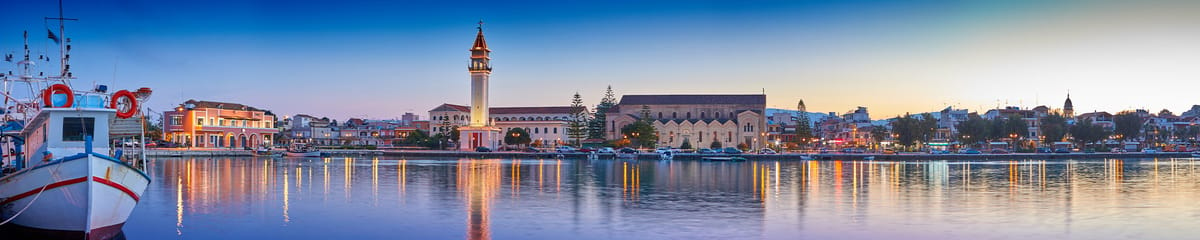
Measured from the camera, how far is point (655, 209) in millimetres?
23812

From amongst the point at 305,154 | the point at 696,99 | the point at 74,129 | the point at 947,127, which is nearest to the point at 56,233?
the point at 74,129

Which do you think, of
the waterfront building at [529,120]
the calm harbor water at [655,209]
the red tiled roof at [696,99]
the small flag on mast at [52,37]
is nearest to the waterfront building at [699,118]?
the red tiled roof at [696,99]

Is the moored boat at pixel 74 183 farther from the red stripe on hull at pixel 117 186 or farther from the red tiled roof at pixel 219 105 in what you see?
the red tiled roof at pixel 219 105

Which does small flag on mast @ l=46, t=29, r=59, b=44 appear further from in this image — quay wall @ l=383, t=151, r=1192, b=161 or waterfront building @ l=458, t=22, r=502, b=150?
waterfront building @ l=458, t=22, r=502, b=150

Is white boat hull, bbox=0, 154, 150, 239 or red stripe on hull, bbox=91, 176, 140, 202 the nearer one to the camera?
white boat hull, bbox=0, 154, 150, 239

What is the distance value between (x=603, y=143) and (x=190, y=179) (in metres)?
57.2

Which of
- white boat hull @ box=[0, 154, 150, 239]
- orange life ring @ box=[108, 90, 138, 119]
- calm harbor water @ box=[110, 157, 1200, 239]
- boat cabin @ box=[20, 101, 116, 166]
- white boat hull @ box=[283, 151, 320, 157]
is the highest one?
orange life ring @ box=[108, 90, 138, 119]

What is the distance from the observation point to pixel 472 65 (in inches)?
3410

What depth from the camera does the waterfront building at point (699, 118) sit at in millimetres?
93625

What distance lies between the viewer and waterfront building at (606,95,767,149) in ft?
307

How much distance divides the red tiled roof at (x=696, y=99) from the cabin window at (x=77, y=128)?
82245 millimetres

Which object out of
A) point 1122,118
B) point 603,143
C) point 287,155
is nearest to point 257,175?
point 287,155

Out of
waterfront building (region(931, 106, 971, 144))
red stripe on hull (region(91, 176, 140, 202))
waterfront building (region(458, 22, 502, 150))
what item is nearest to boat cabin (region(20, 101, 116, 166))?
red stripe on hull (region(91, 176, 140, 202))

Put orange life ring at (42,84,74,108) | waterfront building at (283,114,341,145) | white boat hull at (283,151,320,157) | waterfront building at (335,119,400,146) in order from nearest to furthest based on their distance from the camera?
orange life ring at (42,84,74,108)
white boat hull at (283,151,320,157)
waterfront building at (335,119,400,146)
waterfront building at (283,114,341,145)
